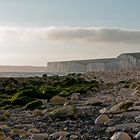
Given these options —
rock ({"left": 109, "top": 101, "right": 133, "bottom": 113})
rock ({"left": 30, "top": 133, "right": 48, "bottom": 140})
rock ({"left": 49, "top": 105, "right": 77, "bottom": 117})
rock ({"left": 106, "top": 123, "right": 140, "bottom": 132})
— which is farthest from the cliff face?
rock ({"left": 30, "top": 133, "right": 48, "bottom": 140})

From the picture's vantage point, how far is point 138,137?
5129mm

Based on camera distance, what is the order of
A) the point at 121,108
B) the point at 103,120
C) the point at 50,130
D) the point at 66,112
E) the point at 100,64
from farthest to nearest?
the point at 100,64 < the point at 121,108 < the point at 66,112 < the point at 103,120 < the point at 50,130

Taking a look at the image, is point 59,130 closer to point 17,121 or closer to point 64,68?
point 17,121

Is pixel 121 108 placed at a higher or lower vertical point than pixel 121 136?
higher

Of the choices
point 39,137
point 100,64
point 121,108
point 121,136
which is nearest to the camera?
point 121,136

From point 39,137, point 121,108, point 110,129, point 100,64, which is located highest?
point 100,64

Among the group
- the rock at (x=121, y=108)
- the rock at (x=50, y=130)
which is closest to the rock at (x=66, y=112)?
the rock at (x=121, y=108)

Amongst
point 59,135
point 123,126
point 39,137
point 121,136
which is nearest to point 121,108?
point 123,126

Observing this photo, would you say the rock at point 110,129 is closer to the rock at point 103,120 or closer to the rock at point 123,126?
the rock at point 123,126

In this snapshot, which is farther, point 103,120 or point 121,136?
point 103,120

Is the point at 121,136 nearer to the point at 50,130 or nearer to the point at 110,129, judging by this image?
the point at 110,129

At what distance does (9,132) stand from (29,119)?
1360 millimetres

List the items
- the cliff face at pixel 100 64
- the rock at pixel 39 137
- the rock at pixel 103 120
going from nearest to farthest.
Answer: the rock at pixel 39 137 < the rock at pixel 103 120 < the cliff face at pixel 100 64

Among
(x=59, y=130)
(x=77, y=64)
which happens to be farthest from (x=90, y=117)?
(x=77, y=64)
